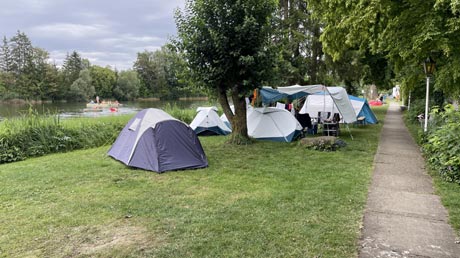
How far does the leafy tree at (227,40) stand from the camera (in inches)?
336

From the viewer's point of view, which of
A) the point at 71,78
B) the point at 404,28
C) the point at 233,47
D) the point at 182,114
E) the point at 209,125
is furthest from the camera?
the point at 71,78

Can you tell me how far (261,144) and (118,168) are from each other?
177 inches

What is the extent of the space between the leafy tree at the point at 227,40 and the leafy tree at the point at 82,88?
5213 centimetres

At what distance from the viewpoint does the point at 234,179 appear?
581cm

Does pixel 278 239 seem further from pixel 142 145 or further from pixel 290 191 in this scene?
pixel 142 145

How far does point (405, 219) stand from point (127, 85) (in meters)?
62.5

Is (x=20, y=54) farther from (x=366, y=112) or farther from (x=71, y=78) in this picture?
(x=366, y=112)

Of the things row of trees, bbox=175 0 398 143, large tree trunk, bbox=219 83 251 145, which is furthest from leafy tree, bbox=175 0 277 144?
large tree trunk, bbox=219 83 251 145

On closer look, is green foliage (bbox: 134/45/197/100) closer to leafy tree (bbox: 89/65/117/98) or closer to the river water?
leafy tree (bbox: 89/65/117/98)

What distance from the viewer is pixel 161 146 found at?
21.7ft

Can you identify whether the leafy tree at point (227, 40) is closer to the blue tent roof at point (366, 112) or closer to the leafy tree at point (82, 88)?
the blue tent roof at point (366, 112)

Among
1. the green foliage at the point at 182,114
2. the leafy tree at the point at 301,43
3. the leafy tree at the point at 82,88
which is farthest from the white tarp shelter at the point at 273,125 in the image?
the leafy tree at the point at 82,88

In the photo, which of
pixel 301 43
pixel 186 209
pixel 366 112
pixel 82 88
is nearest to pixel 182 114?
pixel 301 43

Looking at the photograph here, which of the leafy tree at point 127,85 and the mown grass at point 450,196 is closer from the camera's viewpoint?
the mown grass at point 450,196
